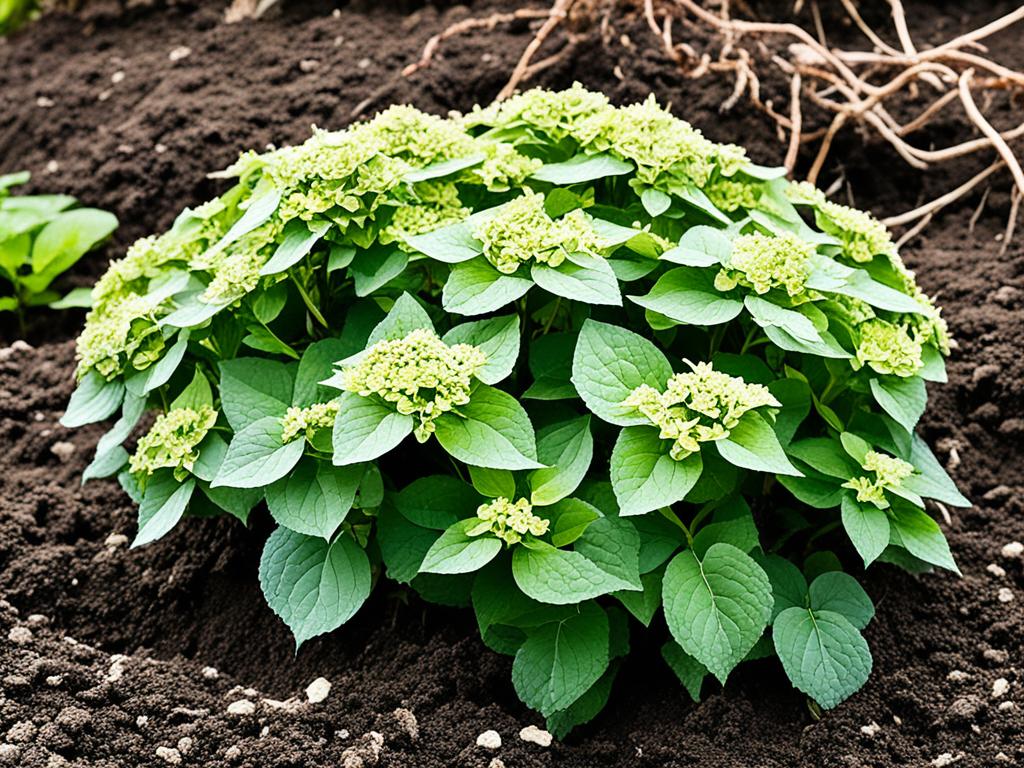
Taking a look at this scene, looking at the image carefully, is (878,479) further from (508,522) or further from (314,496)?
(314,496)

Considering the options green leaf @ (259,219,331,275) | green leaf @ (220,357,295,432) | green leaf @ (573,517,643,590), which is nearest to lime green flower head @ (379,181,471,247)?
green leaf @ (259,219,331,275)

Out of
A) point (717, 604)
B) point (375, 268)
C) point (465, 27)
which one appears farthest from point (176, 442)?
point (465, 27)

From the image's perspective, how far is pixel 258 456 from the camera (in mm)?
2133

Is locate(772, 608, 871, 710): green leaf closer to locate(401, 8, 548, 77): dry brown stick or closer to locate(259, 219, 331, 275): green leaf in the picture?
locate(259, 219, 331, 275): green leaf

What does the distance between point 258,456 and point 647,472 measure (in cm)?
71

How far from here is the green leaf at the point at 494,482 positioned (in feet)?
7.03

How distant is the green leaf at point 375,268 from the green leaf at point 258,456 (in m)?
0.33

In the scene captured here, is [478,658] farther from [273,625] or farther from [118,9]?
[118,9]

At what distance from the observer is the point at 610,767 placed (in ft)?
7.35

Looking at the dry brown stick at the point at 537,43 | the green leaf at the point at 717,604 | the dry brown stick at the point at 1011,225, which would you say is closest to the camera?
the green leaf at the point at 717,604

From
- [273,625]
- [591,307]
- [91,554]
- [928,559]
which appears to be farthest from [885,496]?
[91,554]

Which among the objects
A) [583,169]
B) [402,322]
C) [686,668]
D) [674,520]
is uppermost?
[583,169]

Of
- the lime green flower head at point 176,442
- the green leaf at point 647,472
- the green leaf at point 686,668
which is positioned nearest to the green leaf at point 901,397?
the green leaf at point 647,472

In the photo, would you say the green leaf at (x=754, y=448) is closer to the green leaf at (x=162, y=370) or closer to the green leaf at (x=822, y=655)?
the green leaf at (x=822, y=655)
